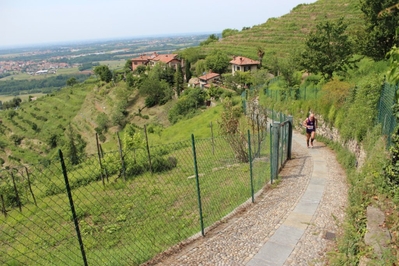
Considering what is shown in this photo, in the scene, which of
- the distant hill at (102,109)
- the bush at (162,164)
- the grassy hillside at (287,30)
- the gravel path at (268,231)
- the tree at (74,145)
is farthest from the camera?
the distant hill at (102,109)

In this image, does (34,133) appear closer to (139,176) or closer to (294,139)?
(139,176)

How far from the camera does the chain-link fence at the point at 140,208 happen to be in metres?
7.61

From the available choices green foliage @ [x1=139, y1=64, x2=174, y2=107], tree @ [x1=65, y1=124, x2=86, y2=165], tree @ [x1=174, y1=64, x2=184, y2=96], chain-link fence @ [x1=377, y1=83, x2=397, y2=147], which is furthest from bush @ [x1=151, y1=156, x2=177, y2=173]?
green foliage @ [x1=139, y1=64, x2=174, y2=107]

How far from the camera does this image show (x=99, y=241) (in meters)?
9.88

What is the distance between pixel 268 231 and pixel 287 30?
6422 centimetres

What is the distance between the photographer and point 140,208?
1232cm

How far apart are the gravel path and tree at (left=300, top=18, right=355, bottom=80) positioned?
13698mm

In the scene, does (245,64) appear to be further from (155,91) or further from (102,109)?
(102,109)

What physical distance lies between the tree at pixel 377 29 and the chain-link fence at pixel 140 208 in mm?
9644

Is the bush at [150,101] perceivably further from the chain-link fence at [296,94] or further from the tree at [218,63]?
the chain-link fence at [296,94]

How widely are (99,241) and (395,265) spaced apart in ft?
28.0

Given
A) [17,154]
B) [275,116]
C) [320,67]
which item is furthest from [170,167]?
[17,154]

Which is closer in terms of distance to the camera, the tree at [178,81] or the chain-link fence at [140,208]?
the chain-link fence at [140,208]

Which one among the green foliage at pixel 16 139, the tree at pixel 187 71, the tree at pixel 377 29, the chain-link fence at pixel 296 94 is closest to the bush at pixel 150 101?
the tree at pixel 187 71
